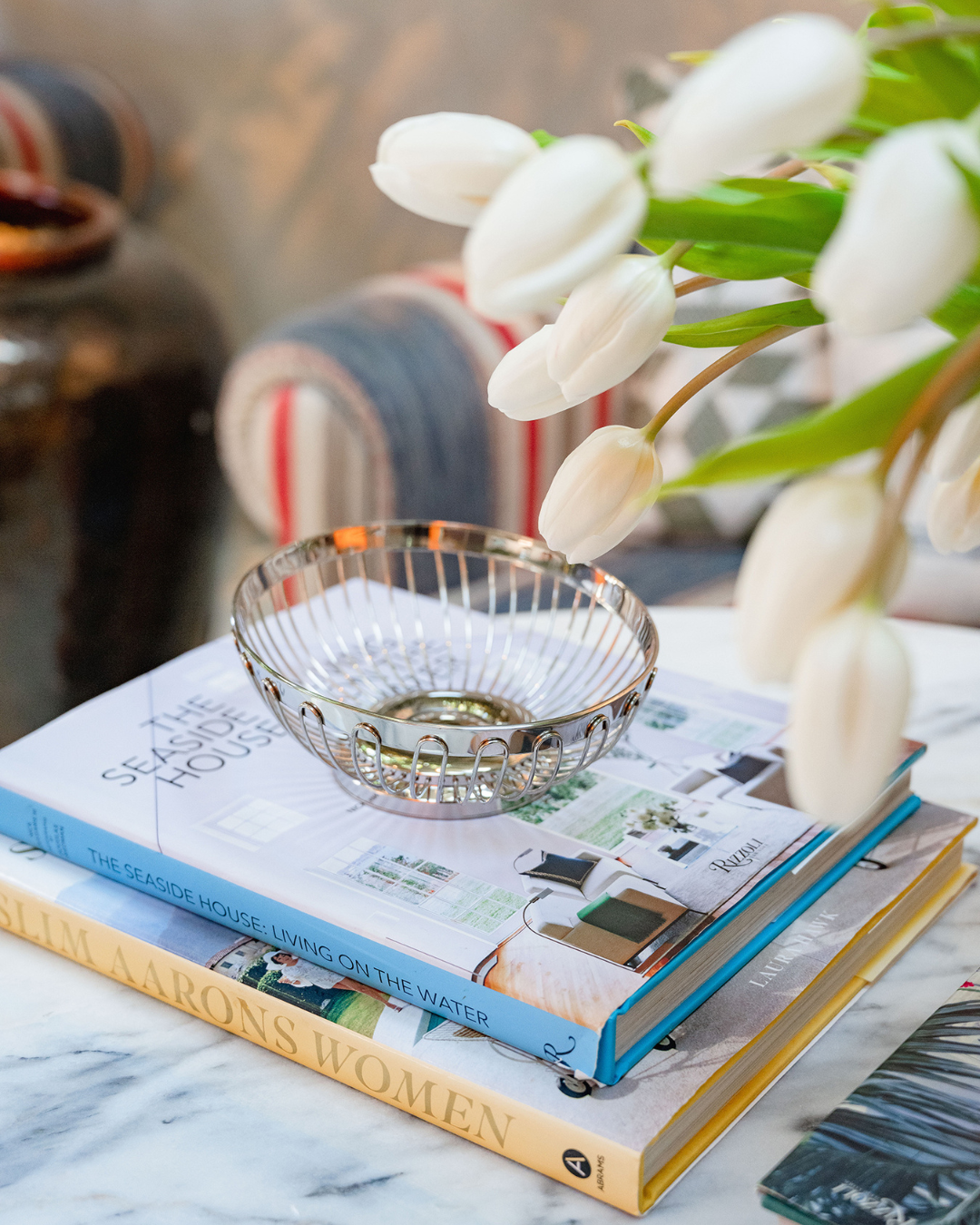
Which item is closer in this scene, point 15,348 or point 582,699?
point 582,699

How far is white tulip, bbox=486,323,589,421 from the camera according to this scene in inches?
16.0

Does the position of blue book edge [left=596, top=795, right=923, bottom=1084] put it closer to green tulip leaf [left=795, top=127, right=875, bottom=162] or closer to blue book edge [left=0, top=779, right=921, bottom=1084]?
blue book edge [left=0, top=779, right=921, bottom=1084]

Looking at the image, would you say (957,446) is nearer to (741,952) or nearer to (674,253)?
(674,253)

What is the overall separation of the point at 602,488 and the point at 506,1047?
222mm

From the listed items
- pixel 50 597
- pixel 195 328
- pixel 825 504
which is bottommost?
pixel 50 597

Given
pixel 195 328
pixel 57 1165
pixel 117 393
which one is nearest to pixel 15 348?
pixel 117 393

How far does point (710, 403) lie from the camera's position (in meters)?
1.42

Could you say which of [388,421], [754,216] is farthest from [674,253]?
[388,421]

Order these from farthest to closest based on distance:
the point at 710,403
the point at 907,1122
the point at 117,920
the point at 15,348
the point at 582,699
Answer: the point at 710,403, the point at 15,348, the point at 582,699, the point at 117,920, the point at 907,1122

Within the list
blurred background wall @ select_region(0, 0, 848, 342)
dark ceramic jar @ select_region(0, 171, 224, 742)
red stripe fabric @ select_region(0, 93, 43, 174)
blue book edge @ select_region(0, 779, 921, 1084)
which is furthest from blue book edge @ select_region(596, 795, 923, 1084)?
red stripe fabric @ select_region(0, 93, 43, 174)

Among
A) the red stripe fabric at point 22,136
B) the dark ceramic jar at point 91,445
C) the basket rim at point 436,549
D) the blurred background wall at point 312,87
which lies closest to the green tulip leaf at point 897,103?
the basket rim at point 436,549

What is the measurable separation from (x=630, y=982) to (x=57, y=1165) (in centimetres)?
22

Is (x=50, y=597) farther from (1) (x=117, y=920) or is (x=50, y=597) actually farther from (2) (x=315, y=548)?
(1) (x=117, y=920)

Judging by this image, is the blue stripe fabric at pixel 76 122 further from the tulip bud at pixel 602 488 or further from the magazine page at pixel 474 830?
the tulip bud at pixel 602 488
